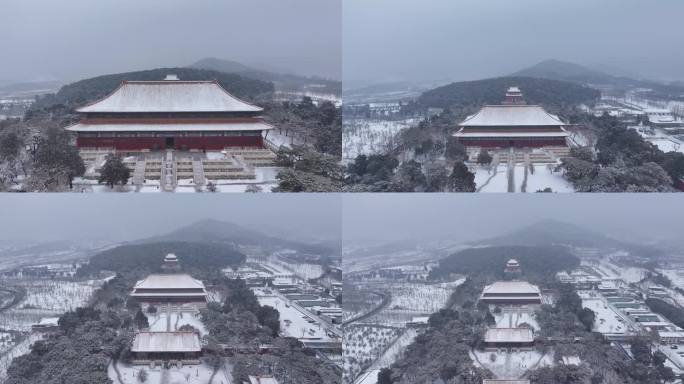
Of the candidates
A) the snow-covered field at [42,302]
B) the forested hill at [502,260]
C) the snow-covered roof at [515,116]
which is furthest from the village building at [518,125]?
the snow-covered field at [42,302]

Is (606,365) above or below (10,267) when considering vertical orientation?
below

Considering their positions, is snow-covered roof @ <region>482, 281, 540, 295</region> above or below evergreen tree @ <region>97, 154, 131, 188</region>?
below

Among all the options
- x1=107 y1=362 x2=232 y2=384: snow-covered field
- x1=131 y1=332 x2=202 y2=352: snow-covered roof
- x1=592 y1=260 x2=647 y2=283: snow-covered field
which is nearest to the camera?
x1=107 y1=362 x2=232 y2=384: snow-covered field

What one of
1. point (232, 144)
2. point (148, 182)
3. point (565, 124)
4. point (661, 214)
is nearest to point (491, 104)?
point (565, 124)

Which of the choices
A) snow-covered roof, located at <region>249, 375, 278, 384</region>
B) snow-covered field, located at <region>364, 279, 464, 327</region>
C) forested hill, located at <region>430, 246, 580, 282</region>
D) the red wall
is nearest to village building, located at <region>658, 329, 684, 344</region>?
forested hill, located at <region>430, 246, 580, 282</region>

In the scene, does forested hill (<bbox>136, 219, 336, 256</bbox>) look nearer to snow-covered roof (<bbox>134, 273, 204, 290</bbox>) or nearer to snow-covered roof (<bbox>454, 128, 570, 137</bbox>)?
snow-covered roof (<bbox>134, 273, 204, 290</bbox>)

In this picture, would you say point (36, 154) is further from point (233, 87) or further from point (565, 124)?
point (565, 124)
